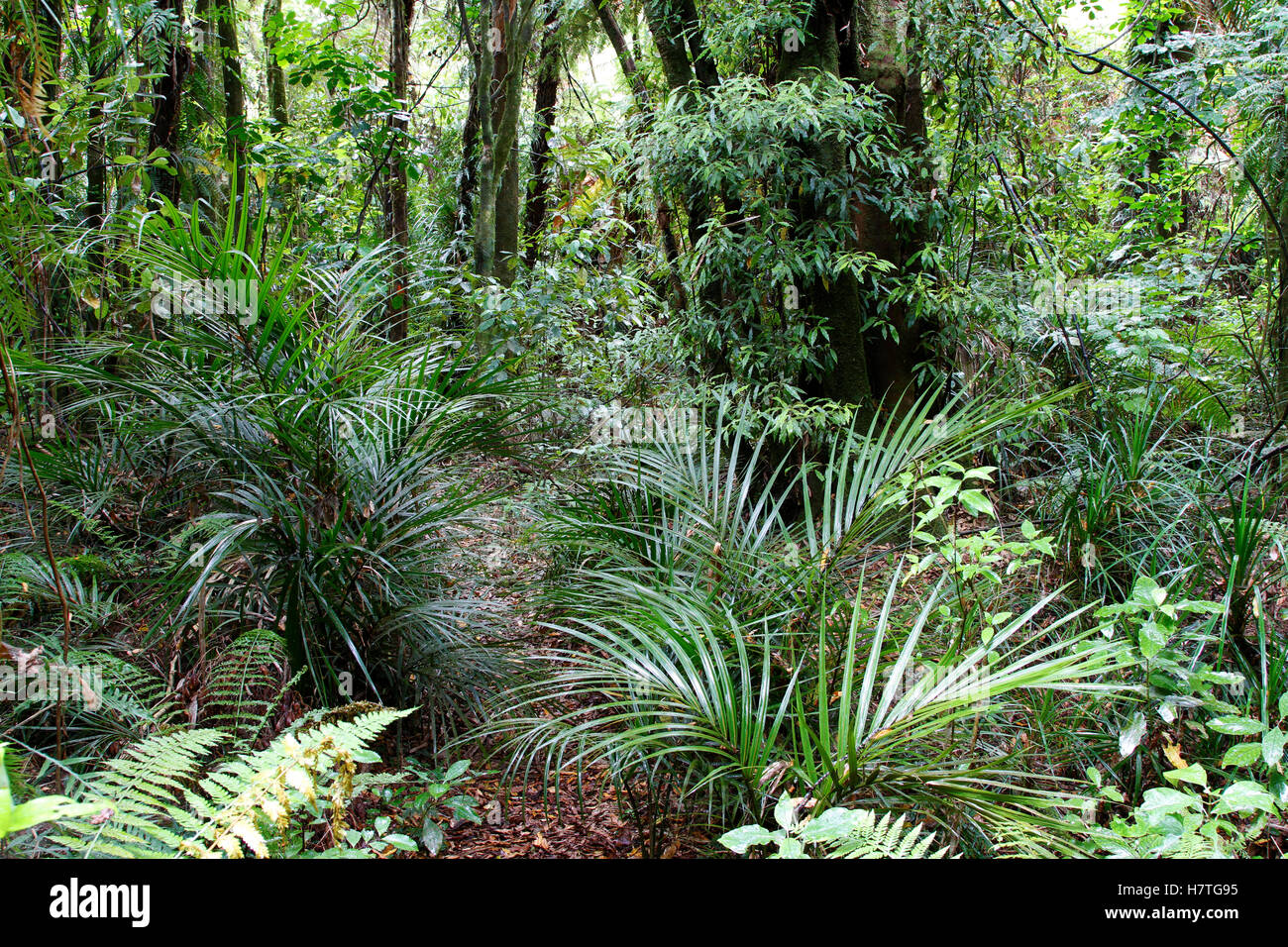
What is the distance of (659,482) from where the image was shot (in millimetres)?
2852

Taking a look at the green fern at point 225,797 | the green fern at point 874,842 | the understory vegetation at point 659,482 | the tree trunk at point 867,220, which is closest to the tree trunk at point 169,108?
the understory vegetation at point 659,482

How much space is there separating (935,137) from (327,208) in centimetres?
460

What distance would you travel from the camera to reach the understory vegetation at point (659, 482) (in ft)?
6.31

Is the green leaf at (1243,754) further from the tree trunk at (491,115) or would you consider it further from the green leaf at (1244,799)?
the tree trunk at (491,115)

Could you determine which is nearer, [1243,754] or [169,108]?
[1243,754]

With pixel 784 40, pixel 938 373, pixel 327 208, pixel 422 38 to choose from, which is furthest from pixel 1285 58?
pixel 422 38

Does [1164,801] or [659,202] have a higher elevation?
[659,202]

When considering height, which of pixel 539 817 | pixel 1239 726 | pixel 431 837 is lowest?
pixel 539 817

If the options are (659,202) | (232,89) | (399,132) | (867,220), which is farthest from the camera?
(232,89)

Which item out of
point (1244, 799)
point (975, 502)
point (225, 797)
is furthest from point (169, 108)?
point (1244, 799)

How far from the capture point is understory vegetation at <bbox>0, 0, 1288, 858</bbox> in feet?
6.31

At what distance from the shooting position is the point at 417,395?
3.23 m

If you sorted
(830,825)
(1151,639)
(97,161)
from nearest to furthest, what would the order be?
(830,825)
(1151,639)
(97,161)

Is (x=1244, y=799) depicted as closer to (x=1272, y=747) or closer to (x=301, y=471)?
(x=1272, y=747)
